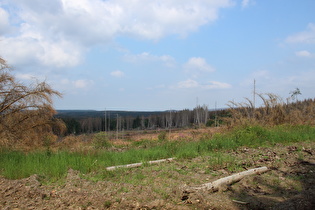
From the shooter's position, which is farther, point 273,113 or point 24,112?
point 273,113

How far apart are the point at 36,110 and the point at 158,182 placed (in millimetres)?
5363

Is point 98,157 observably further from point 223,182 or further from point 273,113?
point 273,113

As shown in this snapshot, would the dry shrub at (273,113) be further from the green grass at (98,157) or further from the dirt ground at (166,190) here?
the dirt ground at (166,190)

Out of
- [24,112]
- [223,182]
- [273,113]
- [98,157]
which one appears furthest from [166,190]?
[273,113]

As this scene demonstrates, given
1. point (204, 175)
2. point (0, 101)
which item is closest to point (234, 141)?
point (204, 175)

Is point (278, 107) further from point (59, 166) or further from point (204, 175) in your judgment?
point (59, 166)

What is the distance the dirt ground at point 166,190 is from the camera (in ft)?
12.3

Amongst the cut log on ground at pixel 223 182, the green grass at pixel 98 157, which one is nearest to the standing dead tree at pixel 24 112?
the green grass at pixel 98 157

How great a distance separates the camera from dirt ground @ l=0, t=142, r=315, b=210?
148 inches

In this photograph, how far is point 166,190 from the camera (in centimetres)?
429

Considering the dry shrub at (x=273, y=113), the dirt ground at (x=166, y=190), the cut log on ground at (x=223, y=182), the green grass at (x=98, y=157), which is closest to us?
the dirt ground at (x=166, y=190)

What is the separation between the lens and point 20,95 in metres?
8.12

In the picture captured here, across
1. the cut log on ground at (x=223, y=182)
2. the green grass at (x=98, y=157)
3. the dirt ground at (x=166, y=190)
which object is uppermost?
the green grass at (x=98, y=157)

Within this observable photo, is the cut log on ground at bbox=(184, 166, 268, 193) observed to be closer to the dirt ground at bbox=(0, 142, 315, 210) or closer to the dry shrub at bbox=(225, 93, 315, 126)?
the dirt ground at bbox=(0, 142, 315, 210)
